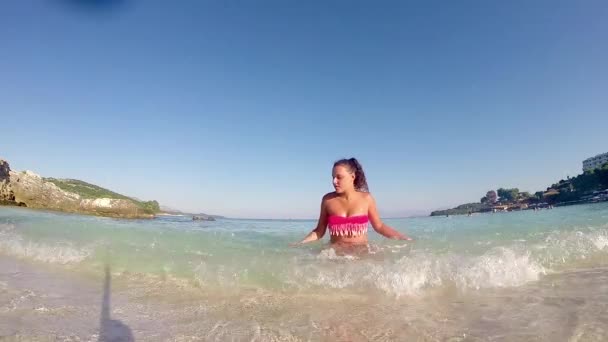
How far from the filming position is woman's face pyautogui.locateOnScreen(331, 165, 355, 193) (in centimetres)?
543

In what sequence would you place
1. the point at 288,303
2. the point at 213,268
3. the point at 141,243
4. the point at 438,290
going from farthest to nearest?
the point at 141,243
the point at 213,268
the point at 438,290
the point at 288,303

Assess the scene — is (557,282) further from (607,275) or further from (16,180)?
(16,180)

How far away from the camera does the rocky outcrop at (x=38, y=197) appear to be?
95.6 feet

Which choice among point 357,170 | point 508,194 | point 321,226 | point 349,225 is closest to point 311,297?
point 349,225

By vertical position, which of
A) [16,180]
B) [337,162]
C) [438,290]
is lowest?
[438,290]

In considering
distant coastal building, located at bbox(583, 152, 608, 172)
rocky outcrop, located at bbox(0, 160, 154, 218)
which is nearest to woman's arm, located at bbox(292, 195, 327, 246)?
rocky outcrop, located at bbox(0, 160, 154, 218)

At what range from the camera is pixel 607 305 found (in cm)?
243

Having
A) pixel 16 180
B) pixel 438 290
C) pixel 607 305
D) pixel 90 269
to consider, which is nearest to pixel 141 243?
pixel 90 269

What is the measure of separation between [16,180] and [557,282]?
41.3 metres

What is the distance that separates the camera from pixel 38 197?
104 ft

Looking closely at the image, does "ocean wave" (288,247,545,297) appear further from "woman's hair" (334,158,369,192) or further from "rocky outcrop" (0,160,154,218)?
"rocky outcrop" (0,160,154,218)

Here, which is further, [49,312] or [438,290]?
[438,290]

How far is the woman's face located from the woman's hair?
0.08m

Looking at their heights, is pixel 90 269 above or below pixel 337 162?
below
